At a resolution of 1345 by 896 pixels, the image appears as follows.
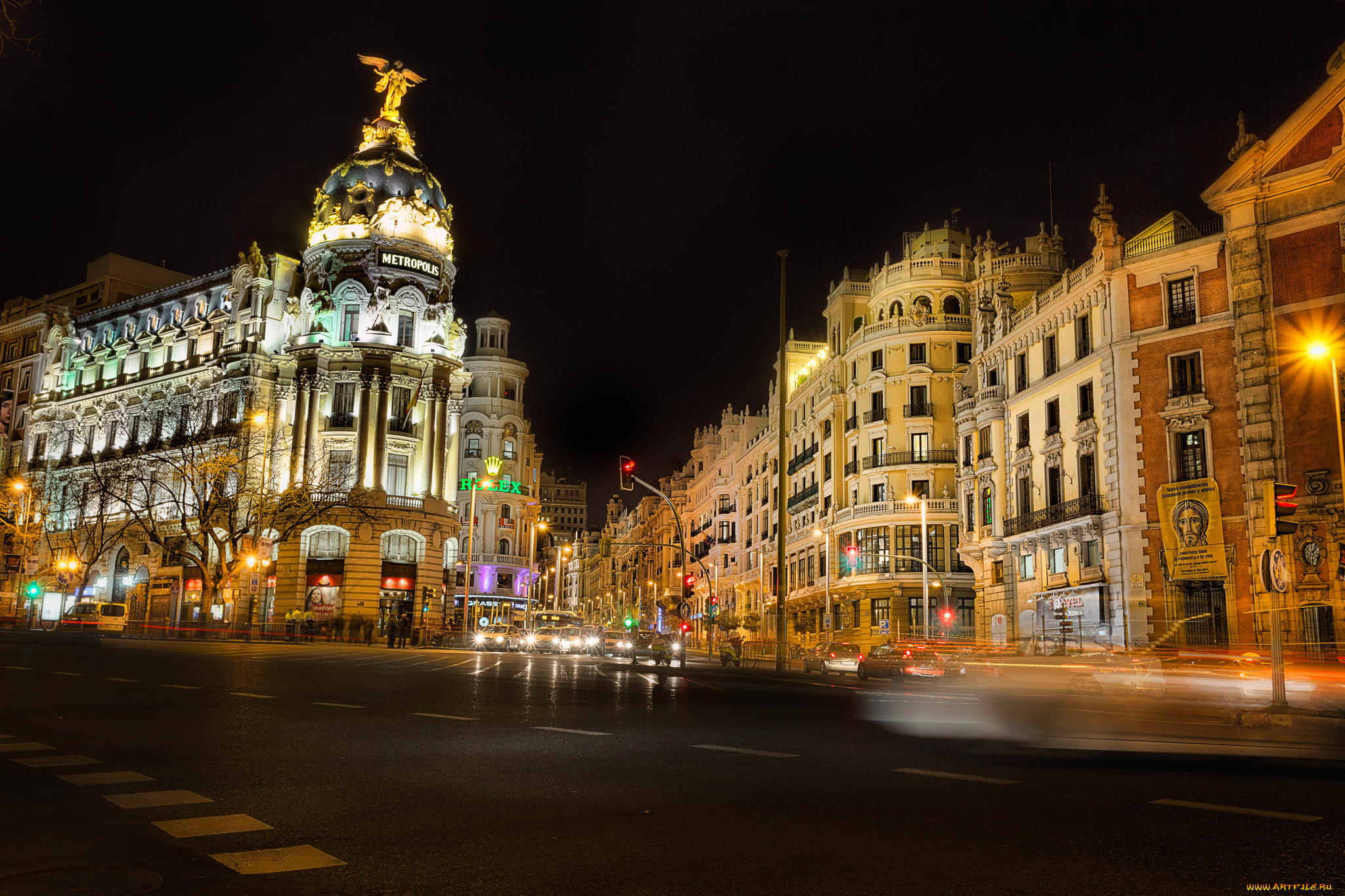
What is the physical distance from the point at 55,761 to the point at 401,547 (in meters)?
56.7

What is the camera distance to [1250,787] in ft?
26.2

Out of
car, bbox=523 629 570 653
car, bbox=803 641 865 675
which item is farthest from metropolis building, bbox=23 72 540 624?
car, bbox=803 641 865 675

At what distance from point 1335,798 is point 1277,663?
34.3 ft

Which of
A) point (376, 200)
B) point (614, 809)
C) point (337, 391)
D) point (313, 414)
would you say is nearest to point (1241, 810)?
point (614, 809)

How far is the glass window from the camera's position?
64250mm

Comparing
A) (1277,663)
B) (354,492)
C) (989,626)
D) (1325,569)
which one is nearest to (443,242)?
(354,492)

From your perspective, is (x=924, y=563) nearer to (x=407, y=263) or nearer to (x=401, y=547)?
(x=401, y=547)

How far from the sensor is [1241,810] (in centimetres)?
689

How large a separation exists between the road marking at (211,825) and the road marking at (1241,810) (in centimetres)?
616

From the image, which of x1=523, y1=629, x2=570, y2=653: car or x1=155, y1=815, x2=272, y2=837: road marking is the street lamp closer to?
x1=523, y1=629, x2=570, y2=653: car

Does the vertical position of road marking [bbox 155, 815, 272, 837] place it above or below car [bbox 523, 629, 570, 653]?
above

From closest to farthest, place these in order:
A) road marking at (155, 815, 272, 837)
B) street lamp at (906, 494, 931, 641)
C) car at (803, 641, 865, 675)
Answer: road marking at (155, 815, 272, 837) → car at (803, 641, 865, 675) → street lamp at (906, 494, 931, 641)

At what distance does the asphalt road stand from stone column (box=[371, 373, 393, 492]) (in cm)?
5047

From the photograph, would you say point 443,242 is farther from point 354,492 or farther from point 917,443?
point 917,443
